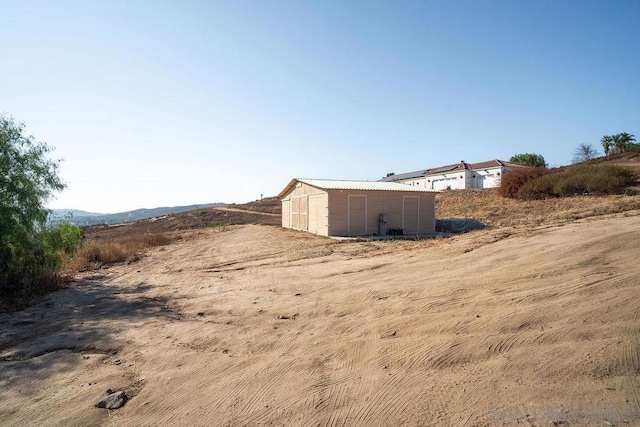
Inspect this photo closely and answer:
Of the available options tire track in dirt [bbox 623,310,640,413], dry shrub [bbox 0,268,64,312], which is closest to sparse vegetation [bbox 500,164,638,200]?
tire track in dirt [bbox 623,310,640,413]

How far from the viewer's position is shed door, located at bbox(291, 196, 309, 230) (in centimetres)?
2391

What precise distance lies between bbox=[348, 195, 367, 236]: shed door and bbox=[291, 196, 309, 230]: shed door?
3.90 meters

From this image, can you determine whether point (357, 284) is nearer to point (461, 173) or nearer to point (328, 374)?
point (328, 374)

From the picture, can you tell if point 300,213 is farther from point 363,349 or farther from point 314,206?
point 363,349

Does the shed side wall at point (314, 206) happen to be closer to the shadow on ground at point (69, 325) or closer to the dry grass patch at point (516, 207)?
the dry grass patch at point (516, 207)

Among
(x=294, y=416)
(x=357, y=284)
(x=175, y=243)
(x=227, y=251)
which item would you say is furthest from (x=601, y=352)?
(x=175, y=243)

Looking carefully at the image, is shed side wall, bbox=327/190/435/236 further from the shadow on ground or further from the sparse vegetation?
the sparse vegetation

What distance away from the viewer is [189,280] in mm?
10359

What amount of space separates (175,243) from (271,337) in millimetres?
17221

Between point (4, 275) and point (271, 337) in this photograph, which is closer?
point (271, 337)

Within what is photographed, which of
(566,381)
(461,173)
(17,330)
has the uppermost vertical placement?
(461,173)

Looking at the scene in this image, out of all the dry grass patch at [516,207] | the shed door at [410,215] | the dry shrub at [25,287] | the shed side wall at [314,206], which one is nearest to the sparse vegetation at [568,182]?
the dry grass patch at [516,207]

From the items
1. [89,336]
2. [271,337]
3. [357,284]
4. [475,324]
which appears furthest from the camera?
[357,284]

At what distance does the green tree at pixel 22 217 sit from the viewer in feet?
29.7
